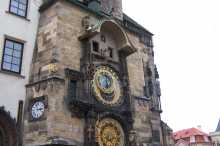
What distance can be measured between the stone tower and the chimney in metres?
1.29

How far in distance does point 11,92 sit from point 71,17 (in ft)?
15.5

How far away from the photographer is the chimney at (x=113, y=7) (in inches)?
808

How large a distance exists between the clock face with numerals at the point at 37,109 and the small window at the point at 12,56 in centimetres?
199

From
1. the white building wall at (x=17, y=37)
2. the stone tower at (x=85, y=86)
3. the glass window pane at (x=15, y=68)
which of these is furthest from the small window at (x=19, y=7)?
the glass window pane at (x=15, y=68)

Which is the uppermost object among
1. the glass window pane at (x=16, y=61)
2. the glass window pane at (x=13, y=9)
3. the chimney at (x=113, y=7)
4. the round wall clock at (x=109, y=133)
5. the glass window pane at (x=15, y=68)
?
the chimney at (x=113, y=7)

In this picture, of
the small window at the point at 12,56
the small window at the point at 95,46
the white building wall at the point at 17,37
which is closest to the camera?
the white building wall at the point at 17,37

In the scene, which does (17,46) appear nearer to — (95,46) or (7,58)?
(7,58)

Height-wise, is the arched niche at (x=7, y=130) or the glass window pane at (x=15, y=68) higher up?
the glass window pane at (x=15, y=68)

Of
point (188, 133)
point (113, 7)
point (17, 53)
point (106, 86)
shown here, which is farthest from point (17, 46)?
point (188, 133)

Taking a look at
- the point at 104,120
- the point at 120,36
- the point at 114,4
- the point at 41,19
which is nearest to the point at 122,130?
the point at 104,120

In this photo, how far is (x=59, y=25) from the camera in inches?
609

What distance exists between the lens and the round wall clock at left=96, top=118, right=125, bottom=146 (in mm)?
14883

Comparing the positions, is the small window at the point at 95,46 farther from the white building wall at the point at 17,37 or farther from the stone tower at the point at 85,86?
the white building wall at the point at 17,37

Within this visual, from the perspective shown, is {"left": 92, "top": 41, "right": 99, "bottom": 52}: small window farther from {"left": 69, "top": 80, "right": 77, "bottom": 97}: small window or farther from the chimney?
the chimney
